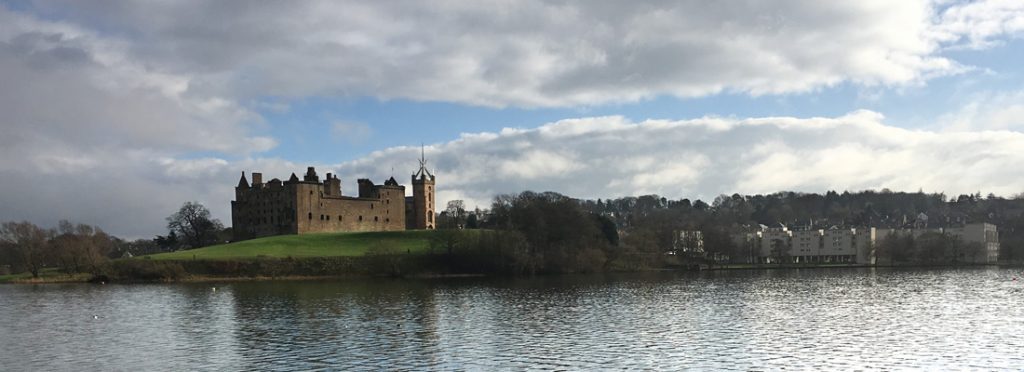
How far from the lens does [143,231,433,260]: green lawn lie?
315 ft

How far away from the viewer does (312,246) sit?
104125mm

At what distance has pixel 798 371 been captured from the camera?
926 inches

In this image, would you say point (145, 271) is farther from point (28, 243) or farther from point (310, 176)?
point (310, 176)

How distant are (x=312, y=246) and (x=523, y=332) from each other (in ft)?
246

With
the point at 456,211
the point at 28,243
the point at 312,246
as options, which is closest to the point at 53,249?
the point at 28,243

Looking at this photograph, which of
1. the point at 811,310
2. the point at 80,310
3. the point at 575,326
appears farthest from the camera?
the point at 80,310

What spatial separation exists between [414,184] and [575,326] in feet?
342

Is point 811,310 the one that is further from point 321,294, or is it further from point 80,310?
point 80,310

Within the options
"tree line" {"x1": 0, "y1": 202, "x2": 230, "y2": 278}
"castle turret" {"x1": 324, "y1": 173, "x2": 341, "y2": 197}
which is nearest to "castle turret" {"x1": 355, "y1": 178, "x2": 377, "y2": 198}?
"castle turret" {"x1": 324, "y1": 173, "x2": 341, "y2": 197}

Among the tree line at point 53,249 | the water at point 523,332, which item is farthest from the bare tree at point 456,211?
the water at point 523,332

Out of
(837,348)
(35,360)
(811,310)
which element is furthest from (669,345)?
(35,360)

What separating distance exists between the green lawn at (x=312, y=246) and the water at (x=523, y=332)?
3970 cm

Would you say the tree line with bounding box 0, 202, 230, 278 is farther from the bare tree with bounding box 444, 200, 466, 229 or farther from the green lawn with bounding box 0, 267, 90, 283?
the bare tree with bounding box 444, 200, 466, 229

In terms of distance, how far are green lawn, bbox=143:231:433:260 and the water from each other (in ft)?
130
